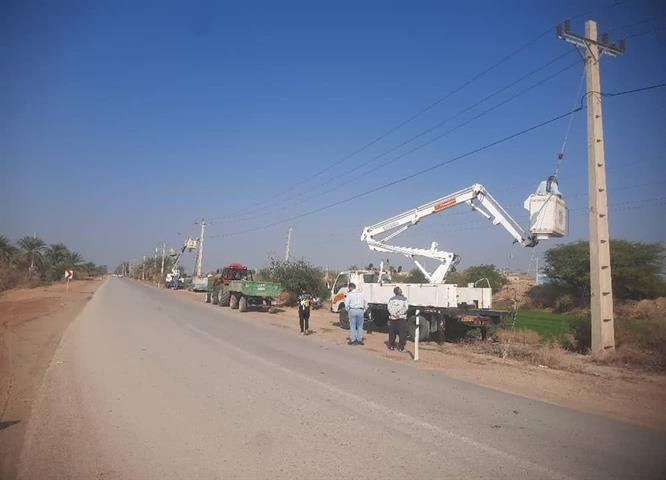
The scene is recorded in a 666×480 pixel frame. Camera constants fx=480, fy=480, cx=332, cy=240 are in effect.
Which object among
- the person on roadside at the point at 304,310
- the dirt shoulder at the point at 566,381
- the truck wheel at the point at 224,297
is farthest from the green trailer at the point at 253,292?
the dirt shoulder at the point at 566,381

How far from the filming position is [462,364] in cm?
1152

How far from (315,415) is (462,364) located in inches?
246

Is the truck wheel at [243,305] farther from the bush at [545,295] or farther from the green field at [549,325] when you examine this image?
the bush at [545,295]

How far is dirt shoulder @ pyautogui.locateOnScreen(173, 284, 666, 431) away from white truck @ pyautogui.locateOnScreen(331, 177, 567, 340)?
55.6 inches

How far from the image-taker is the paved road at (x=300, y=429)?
15.0ft

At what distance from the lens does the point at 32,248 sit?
61.4m

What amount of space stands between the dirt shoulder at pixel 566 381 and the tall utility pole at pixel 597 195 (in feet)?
3.76

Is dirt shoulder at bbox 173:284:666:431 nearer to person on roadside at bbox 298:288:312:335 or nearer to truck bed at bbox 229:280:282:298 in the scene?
person on roadside at bbox 298:288:312:335

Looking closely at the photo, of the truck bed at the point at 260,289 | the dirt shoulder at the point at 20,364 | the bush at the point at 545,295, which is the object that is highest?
the bush at the point at 545,295

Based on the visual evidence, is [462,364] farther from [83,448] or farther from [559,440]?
[83,448]

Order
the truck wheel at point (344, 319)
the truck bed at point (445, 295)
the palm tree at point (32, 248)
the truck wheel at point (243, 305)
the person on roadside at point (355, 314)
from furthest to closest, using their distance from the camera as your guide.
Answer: the palm tree at point (32, 248) < the truck wheel at point (243, 305) < the truck wheel at point (344, 319) < the truck bed at point (445, 295) < the person on roadside at point (355, 314)

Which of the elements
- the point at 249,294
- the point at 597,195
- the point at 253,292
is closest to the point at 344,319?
the point at 253,292

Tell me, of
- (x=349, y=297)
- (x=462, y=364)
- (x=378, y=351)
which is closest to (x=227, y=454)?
(x=462, y=364)

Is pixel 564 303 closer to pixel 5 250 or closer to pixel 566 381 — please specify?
pixel 566 381
